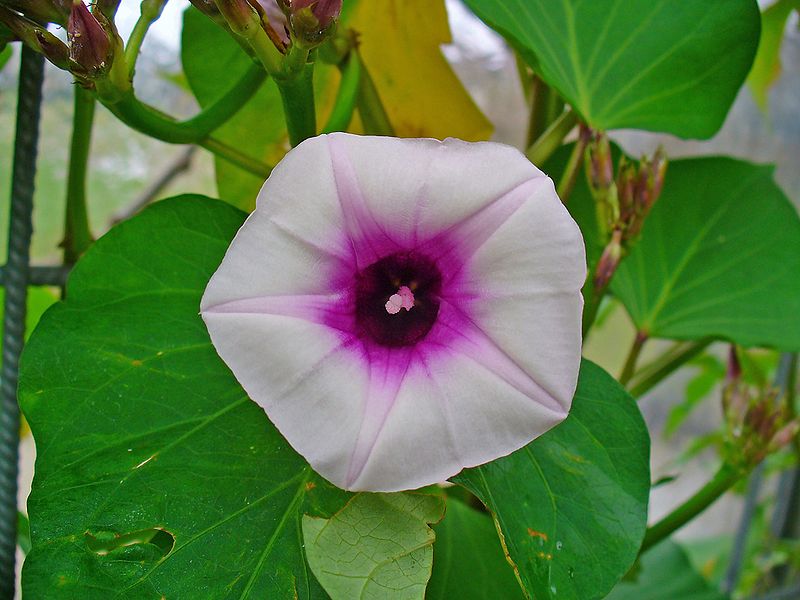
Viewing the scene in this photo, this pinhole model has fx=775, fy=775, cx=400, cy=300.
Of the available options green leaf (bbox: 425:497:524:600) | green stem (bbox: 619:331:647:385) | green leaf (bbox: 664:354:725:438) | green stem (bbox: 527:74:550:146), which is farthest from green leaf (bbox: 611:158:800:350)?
green leaf (bbox: 664:354:725:438)

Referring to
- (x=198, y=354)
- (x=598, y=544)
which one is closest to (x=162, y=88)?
(x=198, y=354)

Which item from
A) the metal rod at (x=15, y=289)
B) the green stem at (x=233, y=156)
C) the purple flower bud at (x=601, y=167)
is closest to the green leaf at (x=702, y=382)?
the purple flower bud at (x=601, y=167)

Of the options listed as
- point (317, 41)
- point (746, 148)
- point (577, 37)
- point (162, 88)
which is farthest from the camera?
point (746, 148)

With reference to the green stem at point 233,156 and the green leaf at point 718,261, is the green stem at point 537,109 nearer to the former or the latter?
the green leaf at point 718,261

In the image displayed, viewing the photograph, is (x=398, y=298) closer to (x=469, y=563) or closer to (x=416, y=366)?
(x=416, y=366)

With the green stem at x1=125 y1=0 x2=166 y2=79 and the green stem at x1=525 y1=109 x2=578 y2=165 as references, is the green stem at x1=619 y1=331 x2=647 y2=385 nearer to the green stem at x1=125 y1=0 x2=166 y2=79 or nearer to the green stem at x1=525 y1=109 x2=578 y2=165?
the green stem at x1=525 y1=109 x2=578 y2=165

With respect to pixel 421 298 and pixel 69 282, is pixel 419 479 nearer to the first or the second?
pixel 421 298
